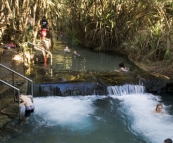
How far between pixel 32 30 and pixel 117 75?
197 inches

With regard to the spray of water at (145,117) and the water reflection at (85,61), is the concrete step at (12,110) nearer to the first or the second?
the spray of water at (145,117)

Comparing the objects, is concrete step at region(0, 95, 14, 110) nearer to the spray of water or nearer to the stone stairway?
the stone stairway

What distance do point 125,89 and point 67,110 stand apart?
2.84 metres

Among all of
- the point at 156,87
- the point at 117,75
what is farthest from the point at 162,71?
the point at 117,75

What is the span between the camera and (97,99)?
10562 millimetres

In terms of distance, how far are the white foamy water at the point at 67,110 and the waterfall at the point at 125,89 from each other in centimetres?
71

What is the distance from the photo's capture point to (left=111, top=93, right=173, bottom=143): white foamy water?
26.5 feet

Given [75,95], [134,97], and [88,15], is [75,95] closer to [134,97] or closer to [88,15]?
[134,97]

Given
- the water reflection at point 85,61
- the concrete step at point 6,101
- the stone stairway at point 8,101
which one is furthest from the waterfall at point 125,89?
the concrete step at point 6,101

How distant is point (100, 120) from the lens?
8.87m

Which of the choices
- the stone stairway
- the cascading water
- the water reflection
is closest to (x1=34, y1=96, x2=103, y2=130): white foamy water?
the cascading water

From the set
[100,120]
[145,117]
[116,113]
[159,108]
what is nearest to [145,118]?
[145,117]

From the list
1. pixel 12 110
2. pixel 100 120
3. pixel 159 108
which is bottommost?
pixel 100 120

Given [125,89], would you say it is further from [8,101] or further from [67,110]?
[8,101]
